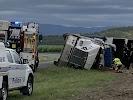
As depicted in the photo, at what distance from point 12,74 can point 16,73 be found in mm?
554

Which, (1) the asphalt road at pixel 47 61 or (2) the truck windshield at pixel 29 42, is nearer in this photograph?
(2) the truck windshield at pixel 29 42

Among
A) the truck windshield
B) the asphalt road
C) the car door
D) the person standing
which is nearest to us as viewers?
the car door

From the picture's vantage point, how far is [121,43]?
5066 centimetres

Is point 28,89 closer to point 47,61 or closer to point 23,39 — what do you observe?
point 23,39

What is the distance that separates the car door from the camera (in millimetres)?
19094

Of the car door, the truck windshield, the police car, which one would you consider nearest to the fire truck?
the truck windshield

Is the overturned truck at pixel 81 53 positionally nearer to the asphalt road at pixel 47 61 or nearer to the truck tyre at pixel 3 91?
the asphalt road at pixel 47 61

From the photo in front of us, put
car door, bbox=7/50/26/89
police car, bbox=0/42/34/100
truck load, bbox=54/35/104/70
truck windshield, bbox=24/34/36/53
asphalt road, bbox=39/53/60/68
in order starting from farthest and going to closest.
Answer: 1. asphalt road, bbox=39/53/60/68
2. truck load, bbox=54/35/104/70
3. truck windshield, bbox=24/34/36/53
4. car door, bbox=7/50/26/89
5. police car, bbox=0/42/34/100

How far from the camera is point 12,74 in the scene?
19.2m

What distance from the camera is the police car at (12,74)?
1822cm

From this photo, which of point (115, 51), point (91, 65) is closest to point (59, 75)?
point (91, 65)

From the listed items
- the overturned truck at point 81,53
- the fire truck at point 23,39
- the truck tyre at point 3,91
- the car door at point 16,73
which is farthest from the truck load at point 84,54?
the truck tyre at point 3,91

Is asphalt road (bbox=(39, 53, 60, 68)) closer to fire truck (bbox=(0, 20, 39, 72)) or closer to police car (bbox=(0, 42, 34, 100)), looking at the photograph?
fire truck (bbox=(0, 20, 39, 72))

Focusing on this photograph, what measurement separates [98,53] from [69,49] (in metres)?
2.29
